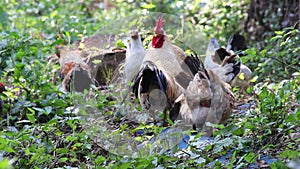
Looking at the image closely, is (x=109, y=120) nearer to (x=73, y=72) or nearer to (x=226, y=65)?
(x=73, y=72)

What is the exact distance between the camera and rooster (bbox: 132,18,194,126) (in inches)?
138

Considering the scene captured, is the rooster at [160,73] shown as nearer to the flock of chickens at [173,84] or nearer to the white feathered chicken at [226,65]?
the flock of chickens at [173,84]

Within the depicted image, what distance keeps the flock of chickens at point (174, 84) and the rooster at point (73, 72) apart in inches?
18.4

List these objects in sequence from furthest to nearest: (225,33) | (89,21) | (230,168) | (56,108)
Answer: (89,21)
(225,33)
(56,108)
(230,168)

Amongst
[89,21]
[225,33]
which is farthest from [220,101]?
[89,21]

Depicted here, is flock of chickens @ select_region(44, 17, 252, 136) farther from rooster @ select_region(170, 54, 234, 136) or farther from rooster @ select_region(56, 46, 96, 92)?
rooster @ select_region(56, 46, 96, 92)

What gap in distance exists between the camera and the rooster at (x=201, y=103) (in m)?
3.71

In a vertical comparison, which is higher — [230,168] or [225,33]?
[225,33]

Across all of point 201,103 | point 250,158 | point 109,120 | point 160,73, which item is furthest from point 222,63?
point 250,158

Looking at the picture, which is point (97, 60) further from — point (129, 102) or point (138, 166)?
point (138, 166)

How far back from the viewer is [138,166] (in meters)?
2.75

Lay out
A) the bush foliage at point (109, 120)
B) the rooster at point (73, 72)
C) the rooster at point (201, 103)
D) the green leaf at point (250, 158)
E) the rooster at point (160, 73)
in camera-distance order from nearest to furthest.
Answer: the green leaf at point (250, 158) → the bush foliage at point (109, 120) → the rooster at point (160, 73) → the rooster at point (201, 103) → the rooster at point (73, 72)

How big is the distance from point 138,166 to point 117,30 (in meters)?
2.21

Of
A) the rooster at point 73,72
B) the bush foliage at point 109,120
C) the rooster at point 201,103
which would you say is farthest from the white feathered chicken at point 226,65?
the rooster at point 73,72
